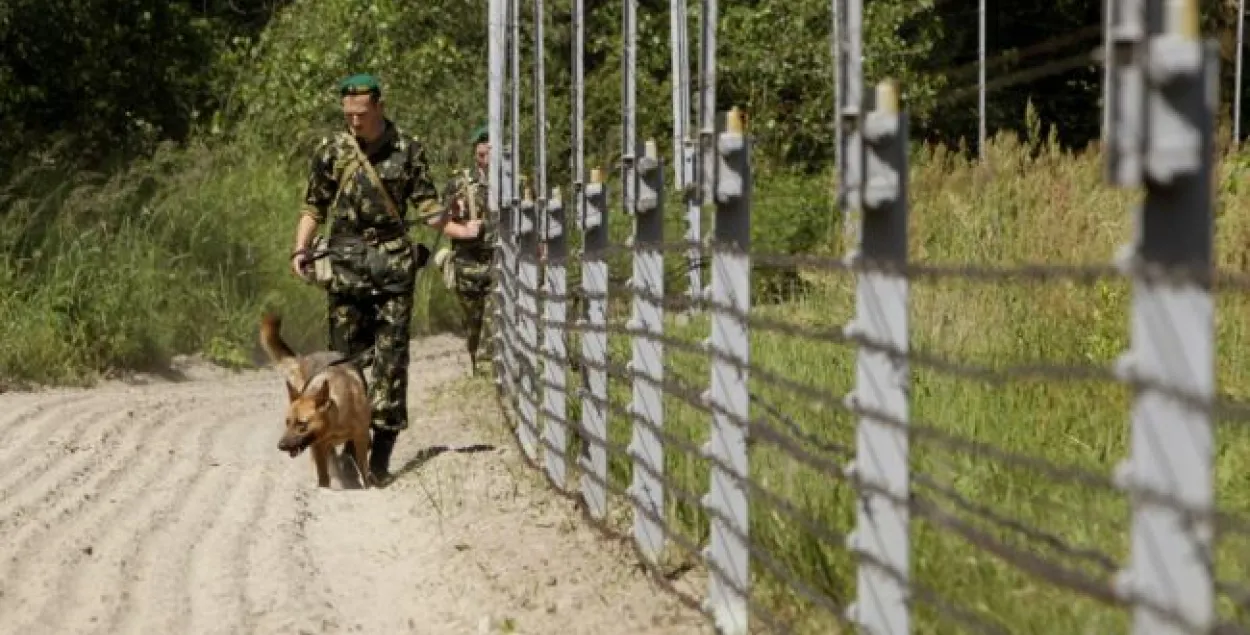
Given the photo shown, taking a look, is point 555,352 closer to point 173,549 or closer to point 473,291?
point 173,549

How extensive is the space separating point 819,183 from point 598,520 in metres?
3.96

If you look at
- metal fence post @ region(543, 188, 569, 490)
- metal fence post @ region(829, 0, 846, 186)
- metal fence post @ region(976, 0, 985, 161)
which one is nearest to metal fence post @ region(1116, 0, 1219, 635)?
metal fence post @ region(976, 0, 985, 161)

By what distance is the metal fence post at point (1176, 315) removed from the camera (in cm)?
305

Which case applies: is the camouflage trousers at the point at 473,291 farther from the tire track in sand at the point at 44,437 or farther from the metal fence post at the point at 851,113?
the metal fence post at the point at 851,113

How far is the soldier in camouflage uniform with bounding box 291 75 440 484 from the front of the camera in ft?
36.0

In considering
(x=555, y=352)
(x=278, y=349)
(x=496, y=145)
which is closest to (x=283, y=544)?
(x=555, y=352)

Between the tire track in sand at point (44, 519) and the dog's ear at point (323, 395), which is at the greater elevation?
the dog's ear at point (323, 395)

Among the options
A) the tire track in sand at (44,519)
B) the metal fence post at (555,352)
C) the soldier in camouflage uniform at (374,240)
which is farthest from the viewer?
the soldier in camouflage uniform at (374,240)

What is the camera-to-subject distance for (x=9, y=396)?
15484 mm

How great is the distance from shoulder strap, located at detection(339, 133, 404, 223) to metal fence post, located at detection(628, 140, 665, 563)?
3300mm

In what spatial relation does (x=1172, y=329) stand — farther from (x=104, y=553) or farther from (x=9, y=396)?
(x=9, y=396)

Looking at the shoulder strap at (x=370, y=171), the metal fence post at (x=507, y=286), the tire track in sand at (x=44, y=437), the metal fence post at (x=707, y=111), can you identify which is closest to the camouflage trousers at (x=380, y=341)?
the shoulder strap at (x=370, y=171)

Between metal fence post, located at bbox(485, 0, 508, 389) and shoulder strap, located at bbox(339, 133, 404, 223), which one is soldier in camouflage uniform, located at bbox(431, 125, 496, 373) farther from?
shoulder strap, located at bbox(339, 133, 404, 223)

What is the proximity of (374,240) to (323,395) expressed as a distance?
910 mm
